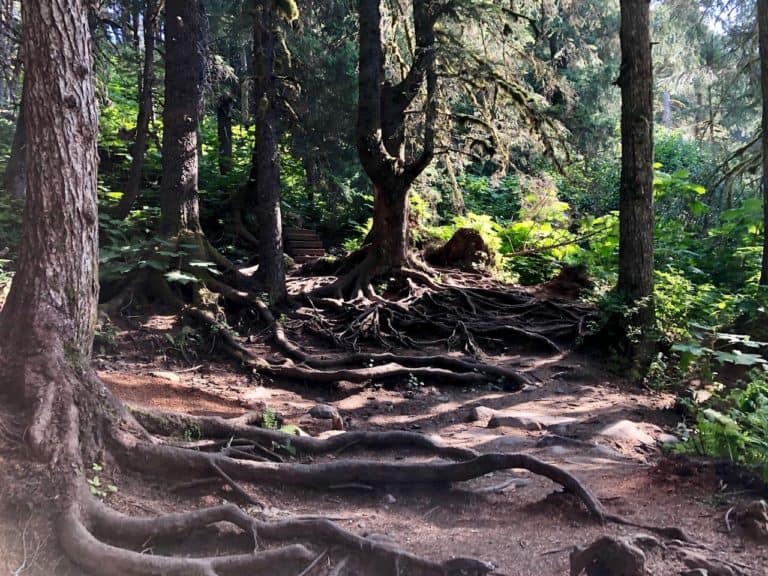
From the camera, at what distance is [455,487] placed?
19.3 feet

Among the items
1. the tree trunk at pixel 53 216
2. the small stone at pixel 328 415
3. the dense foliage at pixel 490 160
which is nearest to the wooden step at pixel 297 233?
the dense foliage at pixel 490 160

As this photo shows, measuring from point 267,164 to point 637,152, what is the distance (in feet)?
22.2

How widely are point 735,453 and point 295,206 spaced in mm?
18659

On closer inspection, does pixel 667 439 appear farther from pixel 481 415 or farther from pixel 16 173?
pixel 16 173

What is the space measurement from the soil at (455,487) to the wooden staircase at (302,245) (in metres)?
7.65

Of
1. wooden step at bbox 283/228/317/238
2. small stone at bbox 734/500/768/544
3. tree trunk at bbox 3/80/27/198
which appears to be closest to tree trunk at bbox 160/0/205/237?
tree trunk at bbox 3/80/27/198

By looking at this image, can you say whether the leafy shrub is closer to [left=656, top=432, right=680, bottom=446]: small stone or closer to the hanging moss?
[left=656, top=432, right=680, bottom=446]: small stone

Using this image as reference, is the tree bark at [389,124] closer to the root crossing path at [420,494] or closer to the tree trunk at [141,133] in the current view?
the tree trunk at [141,133]

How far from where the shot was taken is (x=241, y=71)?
23297 mm

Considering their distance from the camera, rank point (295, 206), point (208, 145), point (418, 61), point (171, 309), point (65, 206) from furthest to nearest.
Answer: point (208, 145)
point (295, 206)
point (418, 61)
point (171, 309)
point (65, 206)

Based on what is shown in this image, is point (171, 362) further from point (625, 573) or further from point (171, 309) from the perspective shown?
point (625, 573)

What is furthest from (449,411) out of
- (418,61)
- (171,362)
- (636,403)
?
(418,61)

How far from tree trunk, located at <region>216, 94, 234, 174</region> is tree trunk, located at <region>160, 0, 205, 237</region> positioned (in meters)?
11.1

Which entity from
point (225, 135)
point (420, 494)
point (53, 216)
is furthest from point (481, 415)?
point (225, 135)
